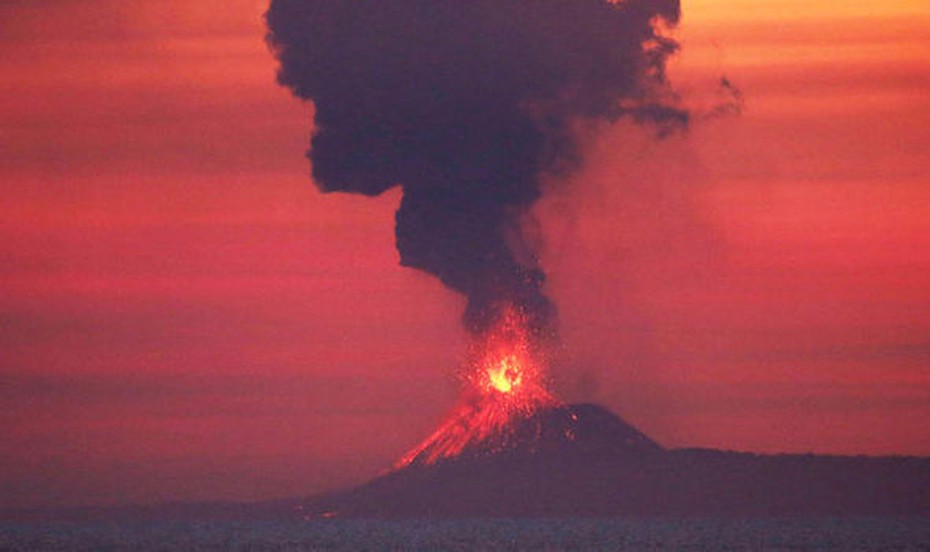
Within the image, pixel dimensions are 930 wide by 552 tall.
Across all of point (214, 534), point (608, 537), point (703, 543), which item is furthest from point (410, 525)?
point (703, 543)

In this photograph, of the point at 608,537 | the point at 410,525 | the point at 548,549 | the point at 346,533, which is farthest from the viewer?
the point at 410,525

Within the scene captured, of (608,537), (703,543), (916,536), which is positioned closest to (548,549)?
(703,543)

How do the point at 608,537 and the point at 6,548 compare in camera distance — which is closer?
the point at 6,548

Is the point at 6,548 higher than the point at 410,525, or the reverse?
the point at 410,525

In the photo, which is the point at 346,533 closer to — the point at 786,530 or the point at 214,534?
the point at 214,534

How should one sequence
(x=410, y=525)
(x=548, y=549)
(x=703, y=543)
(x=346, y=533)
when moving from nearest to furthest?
1. (x=548, y=549)
2. (x=703, y=543)
3. (x=346, y=533)
4. (x=410, y=525)

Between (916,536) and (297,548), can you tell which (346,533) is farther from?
(916,536)
